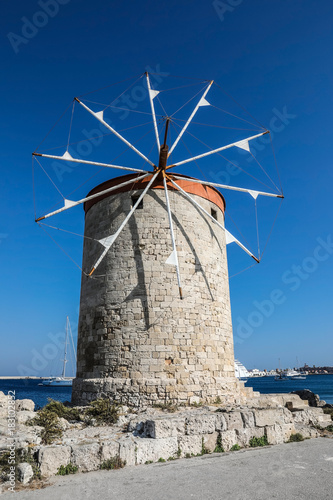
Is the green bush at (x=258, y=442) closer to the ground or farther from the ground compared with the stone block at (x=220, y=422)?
closer to the ground

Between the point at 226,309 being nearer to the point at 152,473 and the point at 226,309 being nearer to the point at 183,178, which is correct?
the point at 183,178

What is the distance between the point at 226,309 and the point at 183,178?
457cm

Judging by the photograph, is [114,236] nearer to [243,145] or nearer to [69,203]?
[69,203]

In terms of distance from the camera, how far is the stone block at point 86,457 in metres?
5.49

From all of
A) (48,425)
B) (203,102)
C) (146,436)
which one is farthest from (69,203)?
(146,436)

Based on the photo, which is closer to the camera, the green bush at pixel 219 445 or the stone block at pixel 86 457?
the stone block at pixel 86 457

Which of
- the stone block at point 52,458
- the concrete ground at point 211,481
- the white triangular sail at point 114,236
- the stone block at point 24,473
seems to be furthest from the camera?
the white triangular sail at point 114,236

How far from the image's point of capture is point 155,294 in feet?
32.5

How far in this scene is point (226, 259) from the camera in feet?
41.1

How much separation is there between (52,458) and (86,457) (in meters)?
0.53

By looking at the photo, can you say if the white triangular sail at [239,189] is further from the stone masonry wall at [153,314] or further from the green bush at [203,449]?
the green bush at [203,449]

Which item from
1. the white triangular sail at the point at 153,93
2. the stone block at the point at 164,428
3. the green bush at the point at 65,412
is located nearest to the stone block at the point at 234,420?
the stone block at the point at 164,428

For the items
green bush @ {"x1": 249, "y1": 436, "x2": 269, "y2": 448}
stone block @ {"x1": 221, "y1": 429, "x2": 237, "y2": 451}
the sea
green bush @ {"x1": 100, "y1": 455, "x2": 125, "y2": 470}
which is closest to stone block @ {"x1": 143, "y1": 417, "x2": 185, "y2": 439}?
green bush @ {"x1": 100, "y1": 455, "x2": 125, "y2": 470}

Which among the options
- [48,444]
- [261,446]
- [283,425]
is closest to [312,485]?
[261,446]
